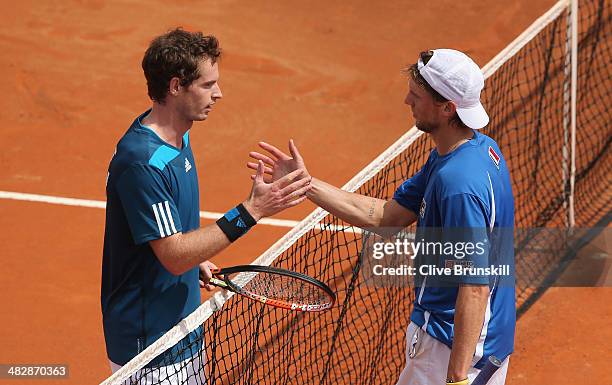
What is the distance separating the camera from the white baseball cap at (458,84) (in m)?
4.62

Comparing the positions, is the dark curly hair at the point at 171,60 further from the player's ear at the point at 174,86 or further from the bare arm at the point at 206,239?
the bare arm at the point at 206,239

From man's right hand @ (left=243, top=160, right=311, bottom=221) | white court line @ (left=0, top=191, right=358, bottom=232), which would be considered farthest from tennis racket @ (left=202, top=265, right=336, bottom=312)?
white court line @ (left=0, top=191, right=358, bottom=232)

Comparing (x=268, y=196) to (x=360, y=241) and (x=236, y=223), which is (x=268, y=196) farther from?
(x=360, y=241)

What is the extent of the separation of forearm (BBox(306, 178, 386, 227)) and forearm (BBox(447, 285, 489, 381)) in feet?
3.61

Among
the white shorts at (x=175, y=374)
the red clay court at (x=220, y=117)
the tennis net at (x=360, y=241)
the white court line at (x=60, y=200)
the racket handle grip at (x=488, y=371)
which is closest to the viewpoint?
the racket handle grip at (x=488, y=371)

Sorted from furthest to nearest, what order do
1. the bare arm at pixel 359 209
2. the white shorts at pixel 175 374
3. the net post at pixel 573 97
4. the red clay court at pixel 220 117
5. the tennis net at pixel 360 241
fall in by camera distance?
the net post at pixel 573 97, the red clay court at pixel 220 117, the tennis net at pixel 360 241, the bare arm at pixel 359 209, the white shorts at pixel 175 374

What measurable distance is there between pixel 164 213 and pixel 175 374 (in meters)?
0.88

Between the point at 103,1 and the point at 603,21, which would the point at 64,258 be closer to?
the point at 103,1

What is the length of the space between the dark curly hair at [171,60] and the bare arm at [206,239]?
62cm

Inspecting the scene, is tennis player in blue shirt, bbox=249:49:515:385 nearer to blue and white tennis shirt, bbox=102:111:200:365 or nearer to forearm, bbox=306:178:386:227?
forearm, bbox=306:178:386:227

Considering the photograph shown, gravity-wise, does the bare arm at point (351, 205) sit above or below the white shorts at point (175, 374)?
above

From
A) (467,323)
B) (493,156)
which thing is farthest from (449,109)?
(467,323)

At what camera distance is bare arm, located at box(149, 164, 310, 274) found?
4.47 meters

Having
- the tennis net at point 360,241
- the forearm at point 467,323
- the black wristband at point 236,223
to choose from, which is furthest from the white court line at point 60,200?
the forearm at point 467,323
